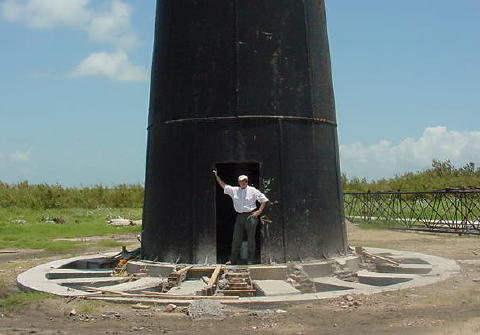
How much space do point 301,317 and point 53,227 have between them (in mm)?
19943

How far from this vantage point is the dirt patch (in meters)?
7.10

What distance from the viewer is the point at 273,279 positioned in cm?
1012

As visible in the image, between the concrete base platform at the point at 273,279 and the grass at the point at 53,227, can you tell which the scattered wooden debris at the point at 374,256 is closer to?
the concrete base platform at the point at 273,279

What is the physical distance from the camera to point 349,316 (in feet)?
25.4

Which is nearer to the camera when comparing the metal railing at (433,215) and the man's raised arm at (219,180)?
the man's raised arm at (219,180)

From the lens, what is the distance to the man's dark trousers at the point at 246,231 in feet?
→ 34.2

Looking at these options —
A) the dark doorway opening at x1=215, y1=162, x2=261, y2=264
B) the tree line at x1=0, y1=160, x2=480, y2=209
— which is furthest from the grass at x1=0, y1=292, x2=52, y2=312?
the tree line at x1=0, y1=160, x2=480, y2=209

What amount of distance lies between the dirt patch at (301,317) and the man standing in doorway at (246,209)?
7.41 ft

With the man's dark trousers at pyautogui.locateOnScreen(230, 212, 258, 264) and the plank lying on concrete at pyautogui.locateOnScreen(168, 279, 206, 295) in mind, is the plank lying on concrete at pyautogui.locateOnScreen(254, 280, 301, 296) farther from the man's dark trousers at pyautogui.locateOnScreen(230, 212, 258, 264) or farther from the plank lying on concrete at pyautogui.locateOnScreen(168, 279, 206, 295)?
the plank lying on concrete at pyautogui.locateOnScreen(168, 279, 206, 295)

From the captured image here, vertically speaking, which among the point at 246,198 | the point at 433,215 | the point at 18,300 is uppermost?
the point at 433,215

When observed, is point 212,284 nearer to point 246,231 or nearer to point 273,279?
point 273,279

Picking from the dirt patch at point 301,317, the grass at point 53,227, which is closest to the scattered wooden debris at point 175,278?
the dirt patch at point 301,317

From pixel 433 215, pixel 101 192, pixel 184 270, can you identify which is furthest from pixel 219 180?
pixel 101 192

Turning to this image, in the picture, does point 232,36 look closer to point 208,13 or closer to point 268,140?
point 208,13
